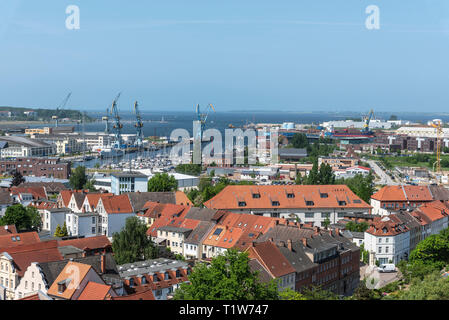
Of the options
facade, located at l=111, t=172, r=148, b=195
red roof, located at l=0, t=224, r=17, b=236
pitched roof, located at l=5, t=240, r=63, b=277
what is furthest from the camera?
facade, located at l=111, t=172, r=148, b=195

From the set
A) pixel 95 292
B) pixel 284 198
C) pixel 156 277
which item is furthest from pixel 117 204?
pixel 95 292

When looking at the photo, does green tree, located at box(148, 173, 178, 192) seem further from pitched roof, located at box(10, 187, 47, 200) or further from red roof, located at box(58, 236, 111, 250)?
red roof, located at box(58, 236, 111, 250)

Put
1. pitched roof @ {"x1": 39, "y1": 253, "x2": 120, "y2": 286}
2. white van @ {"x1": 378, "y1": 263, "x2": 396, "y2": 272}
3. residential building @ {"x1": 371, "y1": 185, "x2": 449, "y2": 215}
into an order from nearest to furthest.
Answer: pitched roof @ {"x1": 39, "y1": 253, "x2": 120, "y2": 286} < white van @ {"x1": 378, "y1": 263, "x2": 396, "y2": 272} < residential building @ {"x1": 371, "y1": 185, "x2": 449, "y2": 215}

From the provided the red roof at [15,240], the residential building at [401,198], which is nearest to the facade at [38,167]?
the residential building at [401,198]

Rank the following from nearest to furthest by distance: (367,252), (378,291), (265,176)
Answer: (378,291) < (367,252) < (265,176)

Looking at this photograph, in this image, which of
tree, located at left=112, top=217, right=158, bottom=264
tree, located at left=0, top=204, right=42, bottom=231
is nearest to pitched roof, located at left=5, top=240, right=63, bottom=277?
tree, located at left=112, top=217, right=158, bottom=264
